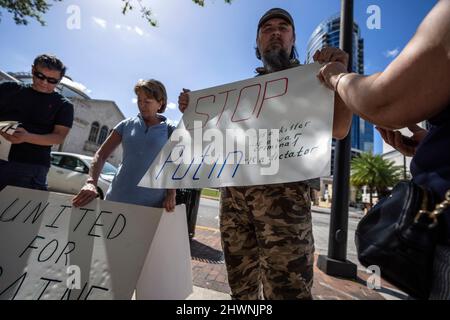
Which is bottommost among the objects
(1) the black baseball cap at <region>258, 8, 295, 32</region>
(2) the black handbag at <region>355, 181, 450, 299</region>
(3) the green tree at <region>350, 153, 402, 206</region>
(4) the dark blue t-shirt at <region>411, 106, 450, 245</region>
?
(2) the black handbag at <region>355, 181, 450, 299</region>

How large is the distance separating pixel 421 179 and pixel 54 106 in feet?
7.37

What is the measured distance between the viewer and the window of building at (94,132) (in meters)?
25.9

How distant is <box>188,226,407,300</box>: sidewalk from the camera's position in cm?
245

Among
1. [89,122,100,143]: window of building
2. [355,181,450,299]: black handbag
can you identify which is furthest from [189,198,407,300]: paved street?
[89,122,100,143]: window of building

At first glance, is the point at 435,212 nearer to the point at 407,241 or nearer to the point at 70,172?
the point at 407,241

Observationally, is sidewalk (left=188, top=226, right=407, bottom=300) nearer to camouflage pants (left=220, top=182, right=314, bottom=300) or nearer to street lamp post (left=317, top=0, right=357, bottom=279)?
street lamp post (left=317, top=0, right=357, bottom=279)

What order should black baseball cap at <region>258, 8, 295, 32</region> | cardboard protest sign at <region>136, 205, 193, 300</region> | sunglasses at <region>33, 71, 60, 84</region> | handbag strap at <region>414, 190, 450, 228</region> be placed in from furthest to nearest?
sunglasses at <region>33, 71, 60, 84</region> < black baseball cap at <region>258, 8, 295, 32</region> < cardboard protest sign at <region>136, 205, 193, 300</region> < handbag strap at <region>414, 190, 450, 228</region>

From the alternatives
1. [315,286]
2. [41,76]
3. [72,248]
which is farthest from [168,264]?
[315,286]

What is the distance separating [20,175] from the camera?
1.66 m

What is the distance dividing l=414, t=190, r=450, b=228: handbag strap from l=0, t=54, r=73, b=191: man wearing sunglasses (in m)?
2.09

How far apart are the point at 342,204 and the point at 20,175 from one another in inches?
141
